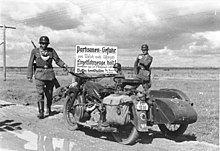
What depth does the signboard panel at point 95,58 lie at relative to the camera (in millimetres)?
9320

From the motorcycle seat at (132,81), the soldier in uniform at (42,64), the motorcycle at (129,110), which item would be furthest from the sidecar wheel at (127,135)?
the soldier in uniform at (42,64)

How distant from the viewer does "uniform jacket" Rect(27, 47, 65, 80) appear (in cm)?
845

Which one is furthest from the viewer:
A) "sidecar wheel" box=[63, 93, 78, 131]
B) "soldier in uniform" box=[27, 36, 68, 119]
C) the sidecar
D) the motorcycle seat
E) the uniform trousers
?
the uniform trousers

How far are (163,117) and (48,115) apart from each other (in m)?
4.04

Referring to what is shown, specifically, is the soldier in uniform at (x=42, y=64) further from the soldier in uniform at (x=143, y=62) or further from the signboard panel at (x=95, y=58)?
the soldier in uniform at (x=143, y=62)

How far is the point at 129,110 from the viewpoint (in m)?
5.80

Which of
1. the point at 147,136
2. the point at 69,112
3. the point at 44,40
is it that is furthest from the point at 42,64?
the point at 147,136

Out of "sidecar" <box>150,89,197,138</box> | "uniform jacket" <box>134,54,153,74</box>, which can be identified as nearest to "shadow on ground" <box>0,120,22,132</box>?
"sidecar" <box>150,89,197,138</box>

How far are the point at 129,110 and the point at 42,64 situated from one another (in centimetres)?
348

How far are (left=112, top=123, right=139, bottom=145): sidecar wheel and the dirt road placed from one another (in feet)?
0.32

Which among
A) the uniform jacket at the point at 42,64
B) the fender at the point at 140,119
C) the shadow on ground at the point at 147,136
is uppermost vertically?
the uniform jacket at the point at 42,64

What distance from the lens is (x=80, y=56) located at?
931 centimetres

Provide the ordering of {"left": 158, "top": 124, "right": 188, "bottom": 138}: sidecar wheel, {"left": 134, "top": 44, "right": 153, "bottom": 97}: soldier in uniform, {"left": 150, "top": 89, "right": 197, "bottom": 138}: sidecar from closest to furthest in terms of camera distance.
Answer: {"left": 150, "top": 89, "right": 197, "bottom": 138}: sidecar → {"left": 158, "top": 124, "right": 188, "bottom": 138}: sidecar wheel → {"left": 134, "top": 44, "right": 153, "bottom": 97}: soldier in uniform

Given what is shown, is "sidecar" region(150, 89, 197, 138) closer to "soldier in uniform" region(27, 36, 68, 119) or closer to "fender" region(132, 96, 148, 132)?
"fender" region(132, 96, 148, 132)
